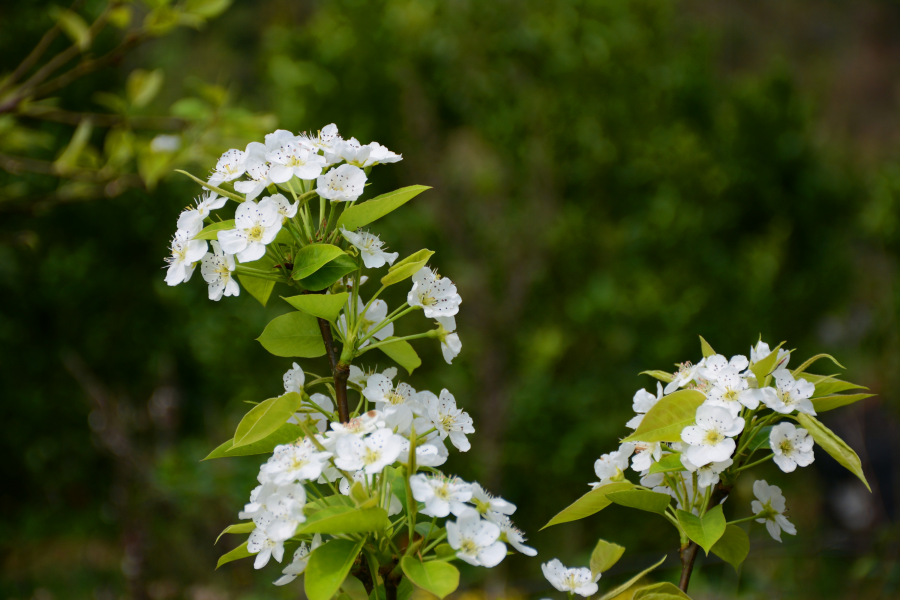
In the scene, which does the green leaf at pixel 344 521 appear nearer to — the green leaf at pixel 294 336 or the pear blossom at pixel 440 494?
the pear blossom at pixel 440 494

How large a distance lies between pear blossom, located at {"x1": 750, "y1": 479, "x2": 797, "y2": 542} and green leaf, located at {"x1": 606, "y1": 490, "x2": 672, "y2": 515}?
0.12 m

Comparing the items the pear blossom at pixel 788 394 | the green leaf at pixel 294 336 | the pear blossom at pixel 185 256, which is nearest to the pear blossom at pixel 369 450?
the green leaf at pixel 294 336

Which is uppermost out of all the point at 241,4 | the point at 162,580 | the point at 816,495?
the point at 241,4

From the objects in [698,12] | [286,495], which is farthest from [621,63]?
[698,12]

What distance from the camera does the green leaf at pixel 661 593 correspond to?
66cm

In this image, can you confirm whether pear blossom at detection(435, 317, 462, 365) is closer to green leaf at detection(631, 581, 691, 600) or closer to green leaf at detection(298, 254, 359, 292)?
green leaf at detection(298, 254, 359, 292)

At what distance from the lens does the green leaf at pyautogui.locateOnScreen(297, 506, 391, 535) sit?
54 centimetres

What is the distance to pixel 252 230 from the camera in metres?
0.66

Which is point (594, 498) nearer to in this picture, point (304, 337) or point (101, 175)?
point (304, 337)

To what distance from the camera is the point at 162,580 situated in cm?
357

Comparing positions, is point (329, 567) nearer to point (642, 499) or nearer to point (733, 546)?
point (642, 499)

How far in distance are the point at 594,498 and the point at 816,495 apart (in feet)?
16.4

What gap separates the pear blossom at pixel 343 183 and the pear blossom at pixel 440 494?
29cm

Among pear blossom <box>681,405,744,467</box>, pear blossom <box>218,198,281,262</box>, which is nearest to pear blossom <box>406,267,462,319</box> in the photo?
pear blossom <box>218,198,281,262</box>
